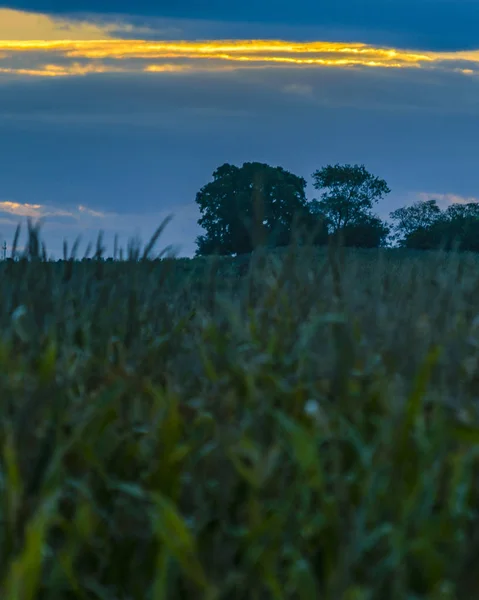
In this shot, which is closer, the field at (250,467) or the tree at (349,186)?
the field at (250,467)

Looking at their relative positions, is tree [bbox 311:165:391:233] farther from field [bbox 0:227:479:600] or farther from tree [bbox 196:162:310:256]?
field [bbox 0:227:479:600]

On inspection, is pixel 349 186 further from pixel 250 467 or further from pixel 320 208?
pixel 250 467

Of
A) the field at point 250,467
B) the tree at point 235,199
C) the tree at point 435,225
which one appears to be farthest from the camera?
the tree at point 235,199

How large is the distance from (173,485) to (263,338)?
3.14 feet

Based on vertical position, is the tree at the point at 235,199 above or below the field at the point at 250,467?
above

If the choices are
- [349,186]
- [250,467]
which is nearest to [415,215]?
[349,186]

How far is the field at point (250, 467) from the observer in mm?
1521

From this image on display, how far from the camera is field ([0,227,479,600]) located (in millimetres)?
1521

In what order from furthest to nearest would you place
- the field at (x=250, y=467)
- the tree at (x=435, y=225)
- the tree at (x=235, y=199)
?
the tree at (x=235, y=199), the tree at (x=435, y=225), the field at (x=250, y=467)

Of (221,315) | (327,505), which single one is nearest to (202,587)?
(327,505)

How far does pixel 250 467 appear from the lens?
200 centimetres

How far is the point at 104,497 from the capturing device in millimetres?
Result: 1941

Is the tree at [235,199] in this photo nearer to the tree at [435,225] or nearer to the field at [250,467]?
the tree at [435,225]

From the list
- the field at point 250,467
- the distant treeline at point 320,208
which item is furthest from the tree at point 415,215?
the field at point 250,467
